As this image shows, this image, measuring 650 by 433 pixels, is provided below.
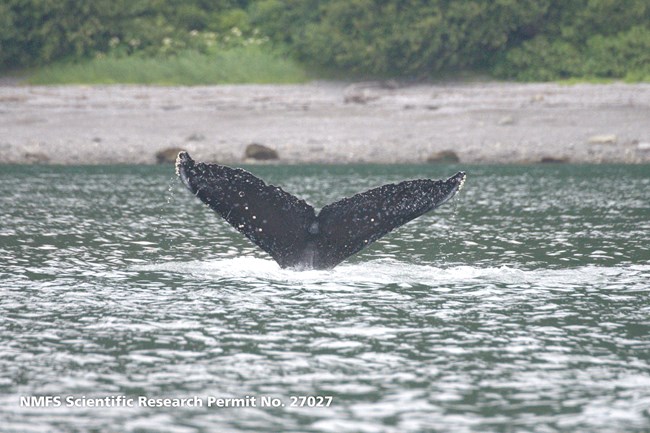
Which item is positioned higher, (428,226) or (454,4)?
(454,4)

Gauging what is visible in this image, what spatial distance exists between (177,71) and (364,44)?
8106 millimetres

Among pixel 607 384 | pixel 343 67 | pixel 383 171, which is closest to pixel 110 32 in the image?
pixel 343 67

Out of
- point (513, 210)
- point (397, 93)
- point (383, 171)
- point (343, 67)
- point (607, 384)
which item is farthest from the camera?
point (343, 67)

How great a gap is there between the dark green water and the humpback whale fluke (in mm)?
960

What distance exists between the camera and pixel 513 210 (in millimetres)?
26531

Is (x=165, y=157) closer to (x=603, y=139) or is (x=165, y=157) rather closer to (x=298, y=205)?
(x=603, y=139)

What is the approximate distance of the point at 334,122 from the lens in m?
43.2

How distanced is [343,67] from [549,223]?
26.2 metres

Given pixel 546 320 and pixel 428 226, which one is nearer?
pixel 546 320

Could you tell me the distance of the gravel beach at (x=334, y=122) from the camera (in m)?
40.1

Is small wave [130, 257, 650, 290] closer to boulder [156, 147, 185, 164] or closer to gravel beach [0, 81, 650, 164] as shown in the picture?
boulder [156, 147, 185, 164]

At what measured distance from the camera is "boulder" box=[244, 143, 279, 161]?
40.1 m

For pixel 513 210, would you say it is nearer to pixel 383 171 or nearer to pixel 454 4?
pixel 383 171

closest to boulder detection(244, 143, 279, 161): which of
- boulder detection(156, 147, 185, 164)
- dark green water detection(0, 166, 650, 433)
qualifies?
boulder detection(156, 147, 185, 164)
